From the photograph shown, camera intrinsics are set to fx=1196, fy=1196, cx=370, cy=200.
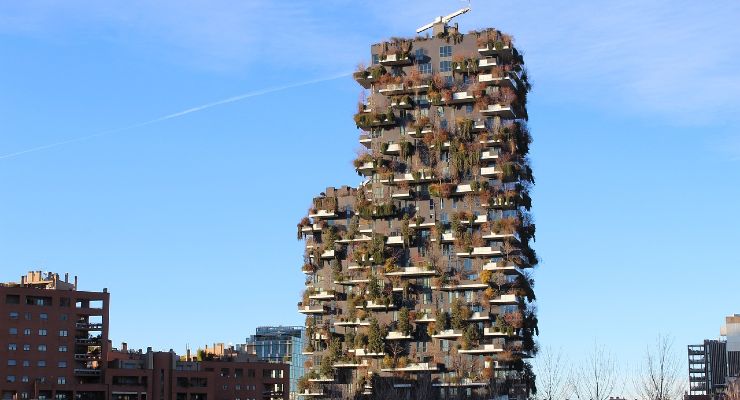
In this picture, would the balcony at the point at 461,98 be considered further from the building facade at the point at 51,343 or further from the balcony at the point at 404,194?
the building facade at the point at 51,343

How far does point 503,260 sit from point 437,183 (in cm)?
1364

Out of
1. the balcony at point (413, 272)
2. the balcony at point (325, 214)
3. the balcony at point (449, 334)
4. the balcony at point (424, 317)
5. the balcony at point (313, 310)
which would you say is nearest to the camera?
the balcony at point (449, 334)

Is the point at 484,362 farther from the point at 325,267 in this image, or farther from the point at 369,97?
the point at 369,97

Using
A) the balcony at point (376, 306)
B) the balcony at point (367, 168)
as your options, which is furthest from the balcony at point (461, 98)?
the balcony at point (376, 306)

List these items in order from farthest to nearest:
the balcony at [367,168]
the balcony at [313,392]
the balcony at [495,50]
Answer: the balcony at [367,168], the balcony at [313,392], the balcony at [495,50]

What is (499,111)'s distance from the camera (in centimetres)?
14962

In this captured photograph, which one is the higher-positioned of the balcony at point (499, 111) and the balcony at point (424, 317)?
the balcony at point (499, 111)

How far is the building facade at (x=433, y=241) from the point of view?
5728 inches

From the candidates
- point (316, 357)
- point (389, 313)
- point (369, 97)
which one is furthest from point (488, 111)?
point (316, 357)

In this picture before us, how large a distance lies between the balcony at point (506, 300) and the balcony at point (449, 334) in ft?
18.4

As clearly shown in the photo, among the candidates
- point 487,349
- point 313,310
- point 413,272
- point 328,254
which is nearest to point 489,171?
point 413,272

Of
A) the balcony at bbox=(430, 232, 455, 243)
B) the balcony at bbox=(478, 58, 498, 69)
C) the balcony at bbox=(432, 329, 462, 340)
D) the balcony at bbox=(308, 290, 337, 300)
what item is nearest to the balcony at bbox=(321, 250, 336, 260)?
the balcony at bbox=(308, 290, 337, 300)

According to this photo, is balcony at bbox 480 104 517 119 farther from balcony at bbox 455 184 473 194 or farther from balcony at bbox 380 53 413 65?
balcony at bbox 380 53 413 65

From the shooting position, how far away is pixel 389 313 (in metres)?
152
